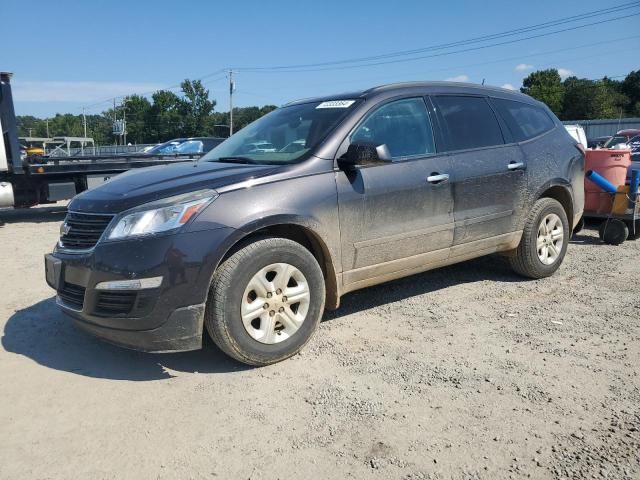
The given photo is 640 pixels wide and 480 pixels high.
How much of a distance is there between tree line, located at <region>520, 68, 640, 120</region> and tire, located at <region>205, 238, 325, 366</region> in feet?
227

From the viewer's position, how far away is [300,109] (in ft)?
14.8

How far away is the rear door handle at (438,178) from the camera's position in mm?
4190

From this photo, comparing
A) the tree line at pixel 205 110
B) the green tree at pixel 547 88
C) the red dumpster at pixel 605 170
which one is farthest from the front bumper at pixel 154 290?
the green tree at pixel 547 88

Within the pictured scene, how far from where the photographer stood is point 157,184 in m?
3.41

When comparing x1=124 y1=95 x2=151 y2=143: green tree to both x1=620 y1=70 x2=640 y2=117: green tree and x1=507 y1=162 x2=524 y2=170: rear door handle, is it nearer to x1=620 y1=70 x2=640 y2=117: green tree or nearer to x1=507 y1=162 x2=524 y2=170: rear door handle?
x1=620 y1=70 x2=640 y2=117: green tree

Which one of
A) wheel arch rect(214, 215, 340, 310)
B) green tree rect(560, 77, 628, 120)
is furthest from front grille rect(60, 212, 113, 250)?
green tree rect(560, 77, 628, 120)

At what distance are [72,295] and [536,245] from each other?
4137 mm

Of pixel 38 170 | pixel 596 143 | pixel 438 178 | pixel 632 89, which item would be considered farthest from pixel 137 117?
pixel 438 178

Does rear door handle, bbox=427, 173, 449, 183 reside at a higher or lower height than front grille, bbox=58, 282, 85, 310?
higher

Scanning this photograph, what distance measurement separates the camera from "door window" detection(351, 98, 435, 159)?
4.03 metres

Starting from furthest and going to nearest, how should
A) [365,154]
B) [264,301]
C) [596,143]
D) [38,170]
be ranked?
[596,143]
[38,170]
[365,154]
[264,301]

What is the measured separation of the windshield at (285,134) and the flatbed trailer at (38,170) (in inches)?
225

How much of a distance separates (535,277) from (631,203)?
266 centimetres

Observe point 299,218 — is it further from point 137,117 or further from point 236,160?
point 137,117
